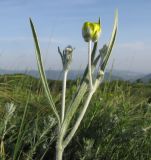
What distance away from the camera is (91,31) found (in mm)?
Answer: 2832

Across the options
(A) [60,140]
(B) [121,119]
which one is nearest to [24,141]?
(A) [60,140]

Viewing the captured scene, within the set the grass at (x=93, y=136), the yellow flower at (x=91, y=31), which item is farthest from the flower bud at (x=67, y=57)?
the grass at (x=93, y=136)

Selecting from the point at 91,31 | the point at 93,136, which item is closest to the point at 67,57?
the point at 91,31

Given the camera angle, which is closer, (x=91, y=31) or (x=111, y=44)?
(x=91, y=31)

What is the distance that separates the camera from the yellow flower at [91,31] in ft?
9.30

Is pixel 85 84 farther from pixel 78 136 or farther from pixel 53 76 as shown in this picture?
pixel 53 76

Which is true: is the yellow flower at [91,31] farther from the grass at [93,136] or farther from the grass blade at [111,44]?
the grass at [93,136]

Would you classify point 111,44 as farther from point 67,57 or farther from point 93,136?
point 93,136

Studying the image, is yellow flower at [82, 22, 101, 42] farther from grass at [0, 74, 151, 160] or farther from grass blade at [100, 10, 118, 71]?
grass at [0, 74, 151, 160]

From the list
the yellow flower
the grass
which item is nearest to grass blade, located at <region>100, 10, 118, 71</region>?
the yellow flower

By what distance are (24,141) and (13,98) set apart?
1315mm

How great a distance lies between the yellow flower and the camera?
112 inches

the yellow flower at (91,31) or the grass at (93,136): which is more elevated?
the yellow flower at (91,31)

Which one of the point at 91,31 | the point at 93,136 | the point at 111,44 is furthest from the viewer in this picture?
the point at 93,136
